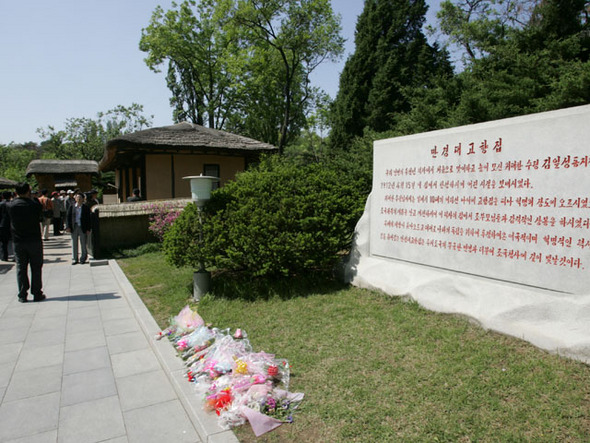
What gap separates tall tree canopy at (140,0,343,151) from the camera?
2106cm

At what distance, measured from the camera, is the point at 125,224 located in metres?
12.1

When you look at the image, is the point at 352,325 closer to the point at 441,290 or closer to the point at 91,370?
the point at 441,290

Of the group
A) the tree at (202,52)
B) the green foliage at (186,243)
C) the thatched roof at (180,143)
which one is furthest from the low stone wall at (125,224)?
the tree at (202,52)

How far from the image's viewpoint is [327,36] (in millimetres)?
22188

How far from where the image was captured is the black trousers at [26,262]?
629cm

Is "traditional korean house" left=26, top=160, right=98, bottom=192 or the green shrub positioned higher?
"traditional korean house" left=26, top=160, right=98, bottom=192

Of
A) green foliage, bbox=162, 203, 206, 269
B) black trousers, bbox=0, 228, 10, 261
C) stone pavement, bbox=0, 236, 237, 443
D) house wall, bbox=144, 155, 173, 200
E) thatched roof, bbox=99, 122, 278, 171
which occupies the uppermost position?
thatched roof, bbox=99, 122, 278, 171

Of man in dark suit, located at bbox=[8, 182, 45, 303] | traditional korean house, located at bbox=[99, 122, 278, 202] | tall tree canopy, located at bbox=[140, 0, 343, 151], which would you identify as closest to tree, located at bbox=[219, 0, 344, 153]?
tall tree canopy, located at bbox=[140, 0, 343, 151]

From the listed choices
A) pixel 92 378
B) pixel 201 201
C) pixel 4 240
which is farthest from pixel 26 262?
pixel 4 240

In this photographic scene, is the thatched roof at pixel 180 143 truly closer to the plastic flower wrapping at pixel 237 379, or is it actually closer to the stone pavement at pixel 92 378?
the stone pavement at pixel 92 378

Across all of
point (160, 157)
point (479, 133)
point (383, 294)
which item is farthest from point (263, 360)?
point (160, 157)

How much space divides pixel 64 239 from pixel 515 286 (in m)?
17.0

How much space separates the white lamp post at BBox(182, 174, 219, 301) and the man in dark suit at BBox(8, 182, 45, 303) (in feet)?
9.39

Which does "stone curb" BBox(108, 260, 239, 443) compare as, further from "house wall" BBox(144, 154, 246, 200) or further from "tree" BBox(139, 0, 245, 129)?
"tree" BBox(139, 0, 245, 129)
